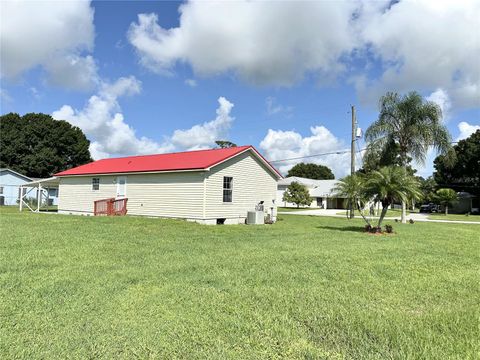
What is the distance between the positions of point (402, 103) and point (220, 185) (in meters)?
14.3

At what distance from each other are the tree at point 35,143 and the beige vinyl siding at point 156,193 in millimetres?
33157

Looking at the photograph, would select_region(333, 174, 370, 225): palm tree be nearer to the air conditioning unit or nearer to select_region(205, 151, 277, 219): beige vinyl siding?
the air conditioning unit

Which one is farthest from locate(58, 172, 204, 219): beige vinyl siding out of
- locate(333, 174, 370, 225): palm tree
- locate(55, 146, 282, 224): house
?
locate(333, 174, 370, 225): palm tree

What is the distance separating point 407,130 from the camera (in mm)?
25141

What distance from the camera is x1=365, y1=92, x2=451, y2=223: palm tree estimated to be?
24531 mm

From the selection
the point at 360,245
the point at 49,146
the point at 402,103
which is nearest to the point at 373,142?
the point at 402,103

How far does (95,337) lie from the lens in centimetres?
400

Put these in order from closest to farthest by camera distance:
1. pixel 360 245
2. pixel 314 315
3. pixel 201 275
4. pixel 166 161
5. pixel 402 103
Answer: pixel 314 315
pixel 201 275
pixel 360 245
pixel 166 161
pixel 402 103

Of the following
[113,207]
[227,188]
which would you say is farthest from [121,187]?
[227,188]

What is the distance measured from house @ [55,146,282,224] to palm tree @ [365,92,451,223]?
827 centimetres

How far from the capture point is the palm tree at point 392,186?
1541 centimetres

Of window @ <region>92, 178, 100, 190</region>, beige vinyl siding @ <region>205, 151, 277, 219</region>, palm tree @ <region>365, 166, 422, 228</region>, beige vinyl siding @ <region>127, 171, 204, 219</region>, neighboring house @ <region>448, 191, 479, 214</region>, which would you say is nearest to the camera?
palm tree @ <region>365, 166, 422, 228</region>

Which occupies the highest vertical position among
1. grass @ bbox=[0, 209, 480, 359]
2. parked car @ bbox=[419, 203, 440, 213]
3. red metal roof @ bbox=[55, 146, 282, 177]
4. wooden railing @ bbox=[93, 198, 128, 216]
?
red metal roof @ bbox=[55, 146, 282, 177]

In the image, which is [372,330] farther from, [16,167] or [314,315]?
[16,167]
